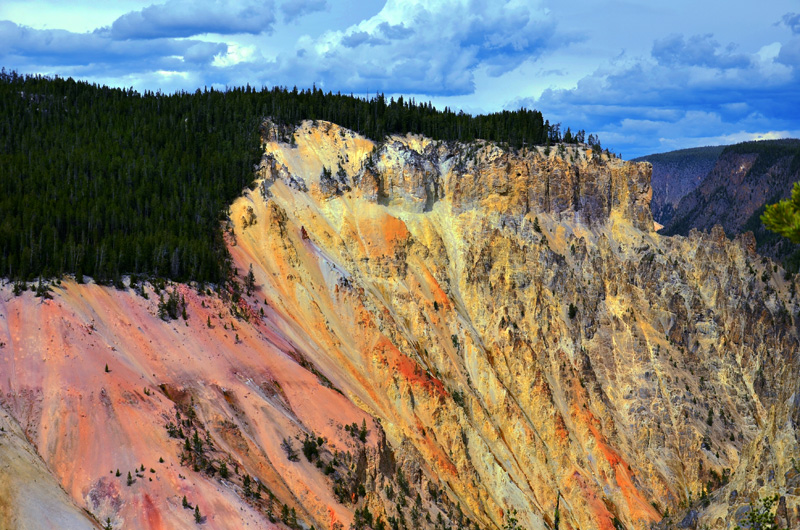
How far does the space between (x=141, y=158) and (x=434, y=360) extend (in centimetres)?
3582

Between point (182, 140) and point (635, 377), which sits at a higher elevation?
point (182, 140)

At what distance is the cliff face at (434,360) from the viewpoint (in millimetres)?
51219

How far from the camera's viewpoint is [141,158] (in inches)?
3307

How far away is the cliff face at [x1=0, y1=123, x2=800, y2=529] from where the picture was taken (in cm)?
5122

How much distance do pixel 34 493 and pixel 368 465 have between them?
2440 centimetres

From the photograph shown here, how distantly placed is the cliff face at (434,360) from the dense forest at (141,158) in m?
3.39

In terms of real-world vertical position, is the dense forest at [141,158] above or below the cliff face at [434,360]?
above

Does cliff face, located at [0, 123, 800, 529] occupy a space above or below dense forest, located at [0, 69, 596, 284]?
below

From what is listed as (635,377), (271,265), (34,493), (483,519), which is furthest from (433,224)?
(34,493)

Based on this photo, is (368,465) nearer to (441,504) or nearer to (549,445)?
(441,504)

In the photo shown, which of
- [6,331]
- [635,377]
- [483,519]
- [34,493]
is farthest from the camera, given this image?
[635,377]

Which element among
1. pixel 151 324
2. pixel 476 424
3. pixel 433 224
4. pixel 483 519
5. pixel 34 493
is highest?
pixel 433 224

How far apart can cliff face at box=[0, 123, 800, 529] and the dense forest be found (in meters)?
3.39

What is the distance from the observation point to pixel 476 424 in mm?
75875
